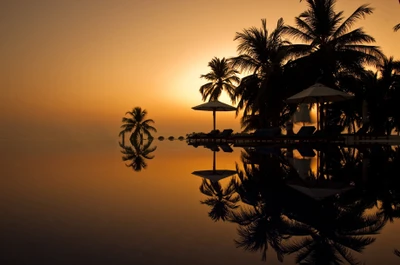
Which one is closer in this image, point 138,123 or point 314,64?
point 314,64

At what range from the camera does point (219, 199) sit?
11.5 ft

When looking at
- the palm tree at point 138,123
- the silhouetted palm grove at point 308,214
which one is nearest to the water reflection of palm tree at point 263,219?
the silhouetted palm grove at point 308,214

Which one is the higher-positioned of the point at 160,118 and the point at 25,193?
the point at 160,118

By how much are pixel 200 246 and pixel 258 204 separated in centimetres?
133

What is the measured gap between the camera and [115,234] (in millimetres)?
2266

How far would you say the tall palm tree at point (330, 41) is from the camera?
15891mm

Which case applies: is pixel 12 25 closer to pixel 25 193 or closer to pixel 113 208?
pixel 25 193

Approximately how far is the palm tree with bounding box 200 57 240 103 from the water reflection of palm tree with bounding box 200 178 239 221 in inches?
838

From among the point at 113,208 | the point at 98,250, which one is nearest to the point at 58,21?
the point at 113,208

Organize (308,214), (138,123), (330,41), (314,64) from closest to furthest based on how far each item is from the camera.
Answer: (308,214) → (314,64) → (330,41) → (138,123)

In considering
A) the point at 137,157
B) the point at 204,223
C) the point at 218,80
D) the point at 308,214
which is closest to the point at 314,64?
the point at 137,157

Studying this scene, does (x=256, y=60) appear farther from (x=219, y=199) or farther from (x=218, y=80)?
(x=219, y=199)

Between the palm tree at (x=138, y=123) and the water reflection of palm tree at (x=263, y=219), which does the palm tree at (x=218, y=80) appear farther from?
the water reflection of palm tree at (x=263, y=219)

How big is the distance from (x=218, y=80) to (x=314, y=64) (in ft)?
35.6
